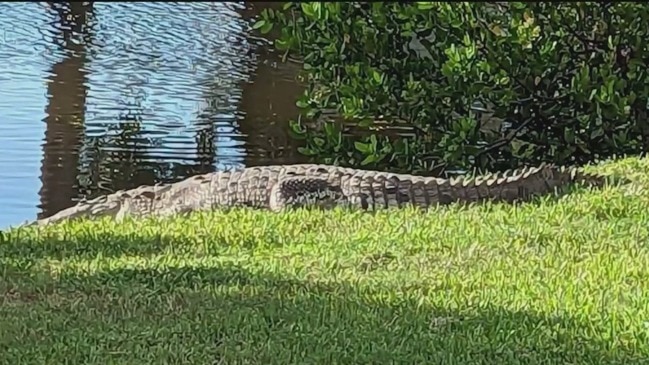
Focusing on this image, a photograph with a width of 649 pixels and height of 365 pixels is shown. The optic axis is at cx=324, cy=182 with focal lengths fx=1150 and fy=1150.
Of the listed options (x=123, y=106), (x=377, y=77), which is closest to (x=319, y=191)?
(x=377, y=77)

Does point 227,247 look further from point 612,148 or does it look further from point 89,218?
point 612,148

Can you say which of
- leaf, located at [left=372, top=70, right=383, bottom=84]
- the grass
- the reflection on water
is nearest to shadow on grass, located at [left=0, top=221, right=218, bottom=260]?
the grass

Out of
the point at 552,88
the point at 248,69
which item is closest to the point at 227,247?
the point at 552,88

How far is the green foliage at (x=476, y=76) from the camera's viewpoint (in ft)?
21.8

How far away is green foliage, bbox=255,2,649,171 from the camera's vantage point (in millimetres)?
6652

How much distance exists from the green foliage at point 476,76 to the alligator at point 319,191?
1.00 m

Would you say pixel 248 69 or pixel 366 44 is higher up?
pixel 366 44

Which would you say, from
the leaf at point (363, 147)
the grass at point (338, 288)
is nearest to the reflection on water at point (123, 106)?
the leaf at point (363, 147)

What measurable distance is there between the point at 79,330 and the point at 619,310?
1589 mm

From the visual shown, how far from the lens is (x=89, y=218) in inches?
217

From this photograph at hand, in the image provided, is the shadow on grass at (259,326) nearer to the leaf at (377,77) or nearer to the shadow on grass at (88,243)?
the shadow on grass at (88,243)

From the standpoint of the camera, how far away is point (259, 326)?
10.7ft

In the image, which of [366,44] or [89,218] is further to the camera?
[366,44]

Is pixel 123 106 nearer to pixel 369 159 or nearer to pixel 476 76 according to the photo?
pixel 369 159
